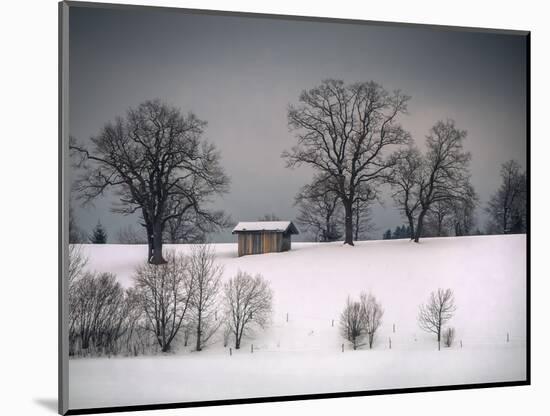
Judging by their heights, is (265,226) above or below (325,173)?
below

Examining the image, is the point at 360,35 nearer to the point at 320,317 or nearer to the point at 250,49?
the point at 250,49

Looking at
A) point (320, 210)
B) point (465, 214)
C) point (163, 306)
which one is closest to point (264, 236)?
point (320, 210)

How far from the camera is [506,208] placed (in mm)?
8242

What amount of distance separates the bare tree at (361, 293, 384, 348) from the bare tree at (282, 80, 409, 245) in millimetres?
507

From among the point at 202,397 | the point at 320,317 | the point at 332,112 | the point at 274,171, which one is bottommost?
the point at 202,397

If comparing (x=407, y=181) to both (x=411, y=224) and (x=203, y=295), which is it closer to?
(x=411, y=224)

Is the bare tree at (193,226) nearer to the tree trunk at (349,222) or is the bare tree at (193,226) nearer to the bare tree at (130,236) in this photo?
the bare tree at (130,236)

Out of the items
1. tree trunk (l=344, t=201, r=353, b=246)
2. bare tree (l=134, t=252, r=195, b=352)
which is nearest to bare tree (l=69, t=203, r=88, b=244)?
bare tree (l=134, t=252, r=195, b=352)

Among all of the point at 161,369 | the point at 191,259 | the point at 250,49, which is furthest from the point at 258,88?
the point at 161,369

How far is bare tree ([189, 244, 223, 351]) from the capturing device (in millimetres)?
7438

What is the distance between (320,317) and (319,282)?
0.95ft

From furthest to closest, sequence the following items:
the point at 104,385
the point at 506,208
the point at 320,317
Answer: the point at 506,208 → the point at 320,317 → the point at 104,385

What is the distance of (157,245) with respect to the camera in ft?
24.2

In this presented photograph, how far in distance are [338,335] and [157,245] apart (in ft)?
5.50
